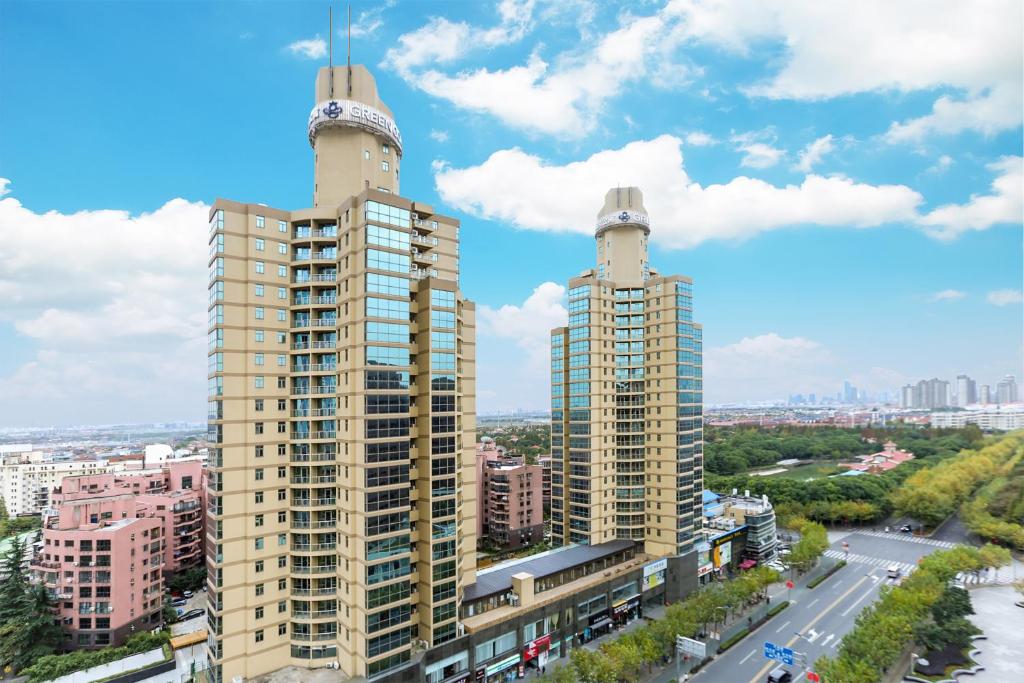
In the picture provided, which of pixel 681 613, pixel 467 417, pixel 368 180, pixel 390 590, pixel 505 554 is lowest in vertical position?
pixel 505 554

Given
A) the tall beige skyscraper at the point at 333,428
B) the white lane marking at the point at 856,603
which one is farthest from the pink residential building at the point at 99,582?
the white lane marking at the point at 856,603

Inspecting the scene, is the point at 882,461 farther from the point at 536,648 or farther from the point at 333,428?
the point at 333,428

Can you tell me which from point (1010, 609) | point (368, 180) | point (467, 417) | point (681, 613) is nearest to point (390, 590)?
point (467, 417)

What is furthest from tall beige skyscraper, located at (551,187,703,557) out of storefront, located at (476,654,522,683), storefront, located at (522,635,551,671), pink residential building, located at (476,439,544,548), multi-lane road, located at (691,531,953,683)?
pink residential building, located at (476,439,544,548)

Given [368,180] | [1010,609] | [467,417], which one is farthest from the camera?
[1010,609]

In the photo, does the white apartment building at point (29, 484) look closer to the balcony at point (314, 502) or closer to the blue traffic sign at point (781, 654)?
the balcony at point (314, 502)

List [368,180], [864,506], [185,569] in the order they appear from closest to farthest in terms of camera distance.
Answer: [368,180], [185,569], [864,506]

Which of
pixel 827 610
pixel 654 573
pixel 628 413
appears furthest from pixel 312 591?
pixel 827 610

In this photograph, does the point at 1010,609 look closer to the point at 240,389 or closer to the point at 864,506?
the point at 864,506

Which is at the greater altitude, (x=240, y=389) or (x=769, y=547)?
(x=240, y=389)
